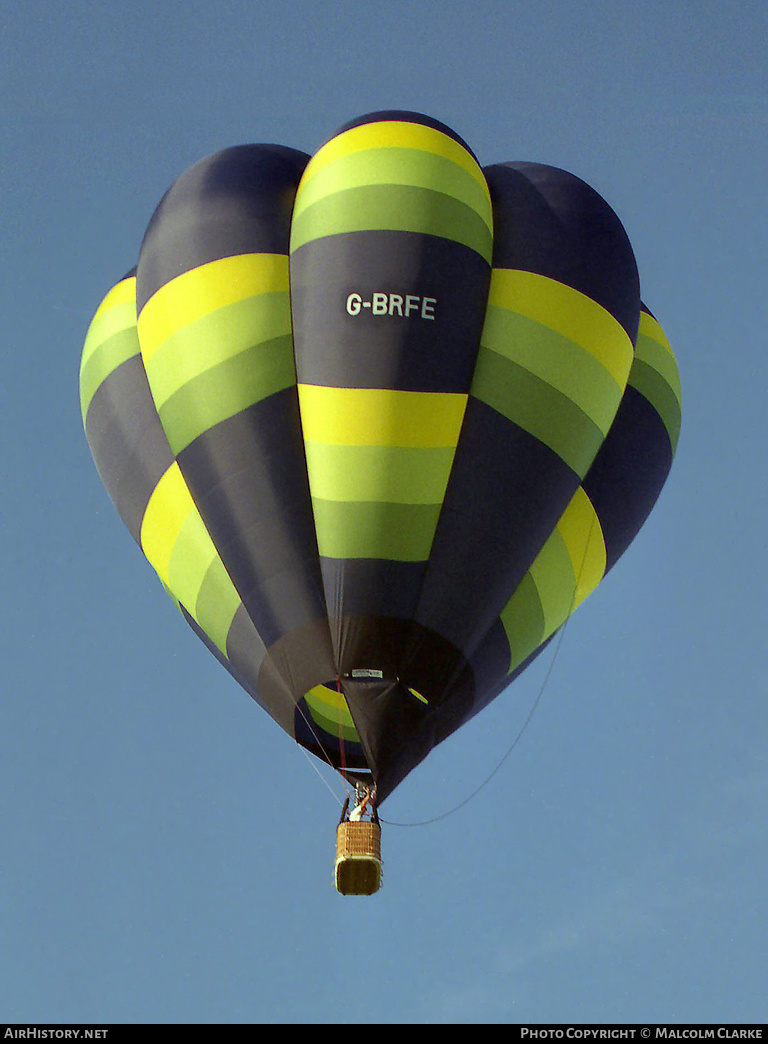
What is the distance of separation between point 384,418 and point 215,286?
2068 millimetres

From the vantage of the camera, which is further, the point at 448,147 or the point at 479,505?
the point at 448,147

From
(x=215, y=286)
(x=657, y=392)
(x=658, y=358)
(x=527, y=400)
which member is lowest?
(x=527, y=400)

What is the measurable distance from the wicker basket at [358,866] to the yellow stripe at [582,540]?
3.44 m

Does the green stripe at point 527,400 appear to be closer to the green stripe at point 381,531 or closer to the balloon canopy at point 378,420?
the balloon canopy at point 378,420

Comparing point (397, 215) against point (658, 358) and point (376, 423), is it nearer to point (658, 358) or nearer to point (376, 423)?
point (376, 423)

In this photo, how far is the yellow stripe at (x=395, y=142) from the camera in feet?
55.3

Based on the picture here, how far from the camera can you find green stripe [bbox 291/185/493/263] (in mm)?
16297

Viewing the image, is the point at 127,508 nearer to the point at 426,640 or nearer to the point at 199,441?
the point at 199,441

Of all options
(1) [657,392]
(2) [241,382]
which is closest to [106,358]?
(2) [241,382]

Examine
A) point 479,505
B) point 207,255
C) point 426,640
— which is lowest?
point 426,640

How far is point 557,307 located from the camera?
16.5 m

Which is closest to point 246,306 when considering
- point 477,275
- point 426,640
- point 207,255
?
point 207,255

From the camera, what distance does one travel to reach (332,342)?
16047 mm

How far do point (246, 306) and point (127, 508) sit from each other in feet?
8.22
